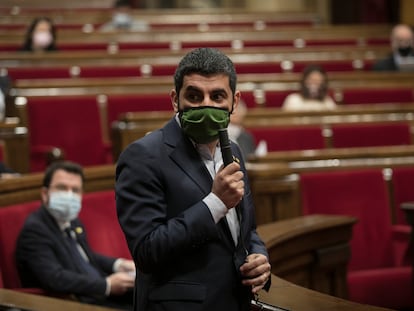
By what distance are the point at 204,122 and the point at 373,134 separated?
171cm

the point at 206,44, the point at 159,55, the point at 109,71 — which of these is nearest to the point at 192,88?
the point at 109,71

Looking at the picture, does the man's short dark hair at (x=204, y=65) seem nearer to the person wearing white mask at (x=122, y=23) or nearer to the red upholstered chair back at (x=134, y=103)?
the red upholstered chair back at (x=134, y=103)

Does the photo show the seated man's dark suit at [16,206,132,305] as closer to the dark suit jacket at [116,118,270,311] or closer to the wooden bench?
the dark suit jacket at [116,118,270,311]

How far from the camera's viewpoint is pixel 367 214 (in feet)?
6.52

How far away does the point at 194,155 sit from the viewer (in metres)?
0.88

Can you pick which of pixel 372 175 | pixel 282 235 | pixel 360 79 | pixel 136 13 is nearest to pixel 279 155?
pixel 372 175

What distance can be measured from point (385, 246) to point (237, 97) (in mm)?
1146

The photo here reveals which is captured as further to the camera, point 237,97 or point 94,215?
point 94,215

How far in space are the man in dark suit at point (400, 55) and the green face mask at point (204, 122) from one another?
8.99 feet

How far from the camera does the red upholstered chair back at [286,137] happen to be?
2352mm

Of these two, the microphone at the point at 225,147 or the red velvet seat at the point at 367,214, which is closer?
the microphone at the point at 225,147

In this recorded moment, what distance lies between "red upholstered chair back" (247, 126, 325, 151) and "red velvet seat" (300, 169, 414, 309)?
0.37 meters

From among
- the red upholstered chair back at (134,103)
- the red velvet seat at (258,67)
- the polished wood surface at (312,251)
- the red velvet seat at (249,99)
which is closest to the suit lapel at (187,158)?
the polished wood surface at (312,251)

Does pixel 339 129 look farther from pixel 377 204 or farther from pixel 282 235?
pixel 282 235
